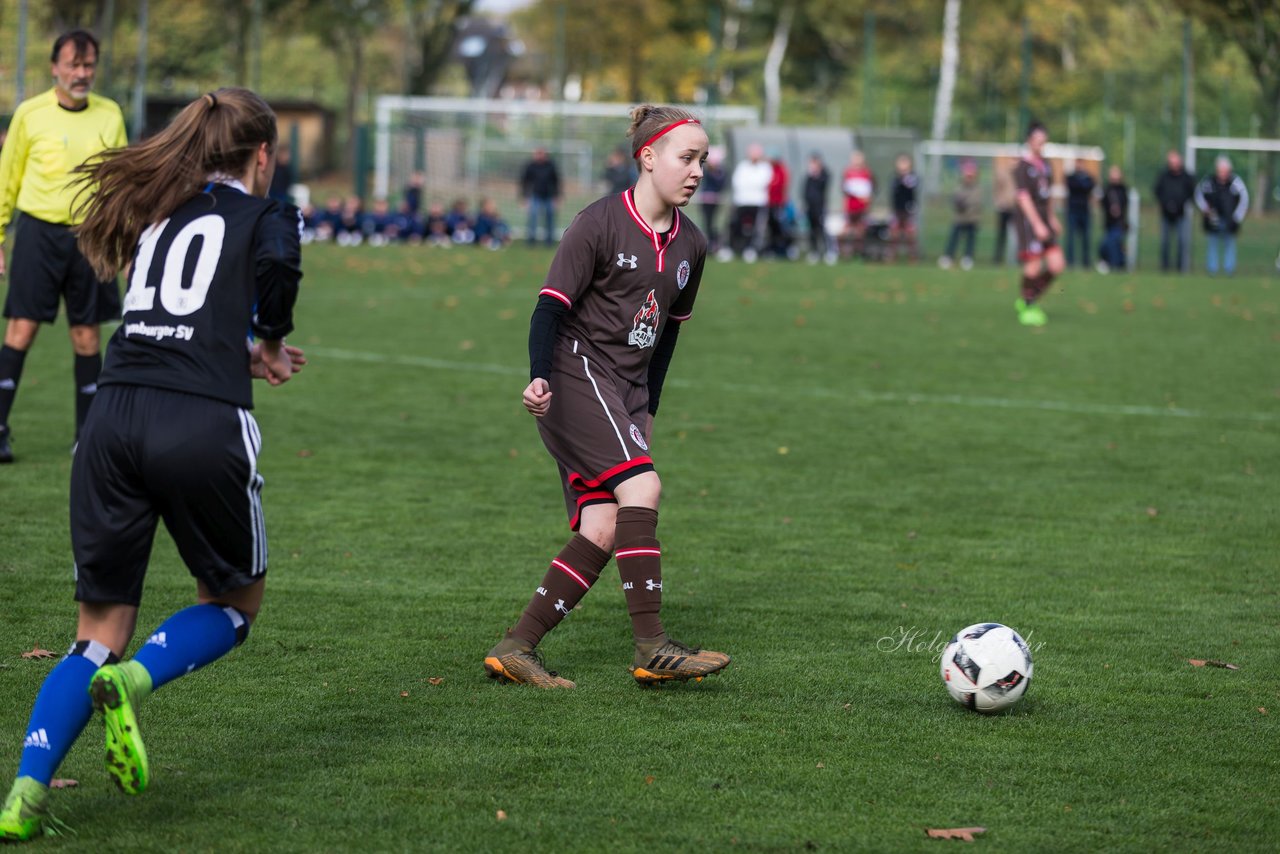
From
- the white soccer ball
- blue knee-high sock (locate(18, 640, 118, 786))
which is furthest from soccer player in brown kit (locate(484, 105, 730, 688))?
blue knee-high sock (locate(18, 640, 118, 786))

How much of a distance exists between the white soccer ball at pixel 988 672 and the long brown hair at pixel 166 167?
102 inches

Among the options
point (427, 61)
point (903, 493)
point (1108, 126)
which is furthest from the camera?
point (427, 61)

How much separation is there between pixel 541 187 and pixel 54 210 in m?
22.0

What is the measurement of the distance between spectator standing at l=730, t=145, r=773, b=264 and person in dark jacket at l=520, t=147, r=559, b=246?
11.5ft

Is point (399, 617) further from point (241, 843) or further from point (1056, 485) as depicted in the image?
point (1056, 485)

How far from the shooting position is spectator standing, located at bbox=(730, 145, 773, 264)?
28.4 meters

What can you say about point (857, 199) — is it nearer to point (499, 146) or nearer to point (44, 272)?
point (499, 146)

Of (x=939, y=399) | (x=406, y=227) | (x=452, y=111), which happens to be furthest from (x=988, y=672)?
(x=452, y=111)

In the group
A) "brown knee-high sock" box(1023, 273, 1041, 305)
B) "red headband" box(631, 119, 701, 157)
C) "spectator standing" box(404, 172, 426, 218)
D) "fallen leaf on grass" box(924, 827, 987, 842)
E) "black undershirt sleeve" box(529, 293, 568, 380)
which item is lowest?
"fallen leaf on grass" box(924, 827, 987, 842)

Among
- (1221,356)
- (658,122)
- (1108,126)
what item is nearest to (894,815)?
(658,122)

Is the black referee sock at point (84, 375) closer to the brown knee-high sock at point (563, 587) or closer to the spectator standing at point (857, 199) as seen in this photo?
the brown knee-high sock at point (563, 587)

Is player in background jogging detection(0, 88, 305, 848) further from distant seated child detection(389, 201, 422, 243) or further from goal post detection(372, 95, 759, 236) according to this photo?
goal post detection(372, 95, 759, 236)

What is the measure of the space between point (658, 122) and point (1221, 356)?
11.6m

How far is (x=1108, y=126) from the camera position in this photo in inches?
1357
